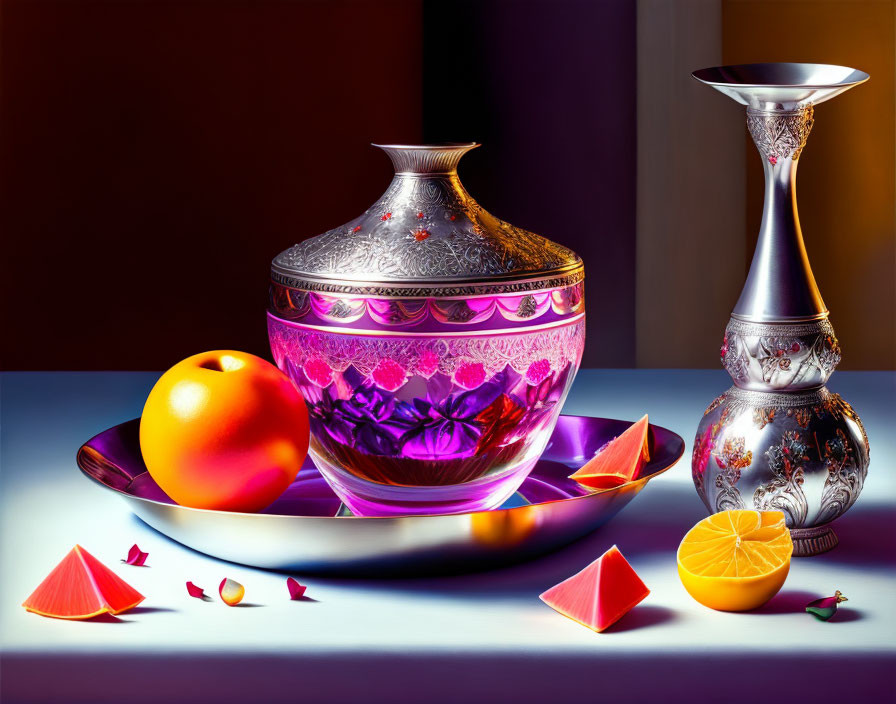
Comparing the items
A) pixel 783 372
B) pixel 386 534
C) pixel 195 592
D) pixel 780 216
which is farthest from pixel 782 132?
pixel 195 592

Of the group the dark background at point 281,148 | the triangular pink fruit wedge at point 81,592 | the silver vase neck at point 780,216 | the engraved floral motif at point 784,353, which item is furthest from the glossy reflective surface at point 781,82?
the dark background at point 281,148

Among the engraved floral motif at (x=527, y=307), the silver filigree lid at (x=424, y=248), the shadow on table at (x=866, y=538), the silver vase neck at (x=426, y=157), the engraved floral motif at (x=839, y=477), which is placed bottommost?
the shadow on table at (x=866, y=538)

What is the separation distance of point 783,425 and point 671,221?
42.6 inches

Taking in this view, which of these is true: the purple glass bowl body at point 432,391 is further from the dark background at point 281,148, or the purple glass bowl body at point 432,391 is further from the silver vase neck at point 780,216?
the dark background at point 281,148

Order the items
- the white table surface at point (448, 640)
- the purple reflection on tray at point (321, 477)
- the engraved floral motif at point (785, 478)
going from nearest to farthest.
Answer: the white table surface at point (448, 640), the engraved floral motif at point (785, 478), the purple reflection on tray at point (321, 477)

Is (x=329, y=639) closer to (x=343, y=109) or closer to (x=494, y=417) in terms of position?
(x=494, y=417)

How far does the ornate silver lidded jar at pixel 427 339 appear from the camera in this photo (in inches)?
29.3

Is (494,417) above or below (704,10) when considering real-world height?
below

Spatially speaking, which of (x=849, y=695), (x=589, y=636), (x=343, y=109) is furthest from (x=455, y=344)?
(x=343, y=109)

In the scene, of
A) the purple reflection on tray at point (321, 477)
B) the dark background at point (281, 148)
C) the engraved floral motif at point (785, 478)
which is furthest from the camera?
the dark background at point (281, 148)

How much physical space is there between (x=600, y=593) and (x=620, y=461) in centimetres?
26

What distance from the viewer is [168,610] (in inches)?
27.4

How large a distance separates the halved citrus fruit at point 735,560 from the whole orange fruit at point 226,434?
0.89 ft

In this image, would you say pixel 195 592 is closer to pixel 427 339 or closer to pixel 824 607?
pixel 427 339
